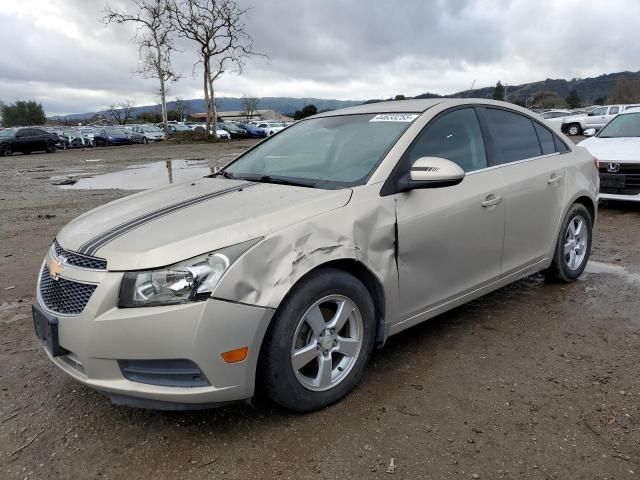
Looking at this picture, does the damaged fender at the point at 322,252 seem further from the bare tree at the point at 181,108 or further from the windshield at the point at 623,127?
the bare tree at the point at 181,108

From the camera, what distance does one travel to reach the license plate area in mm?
2576

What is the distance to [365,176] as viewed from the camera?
10.3 ft

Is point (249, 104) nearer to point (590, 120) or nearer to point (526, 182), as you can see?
point (590, 120)

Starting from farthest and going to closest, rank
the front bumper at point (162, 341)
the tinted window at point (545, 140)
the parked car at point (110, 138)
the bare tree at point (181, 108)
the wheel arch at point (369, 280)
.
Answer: the bare tree at point (181, 108), the parked car at point (110, 138), the tinted window at point (545, 140), the wheel arch at point (369, 280), the front bumper at point (162, 341)

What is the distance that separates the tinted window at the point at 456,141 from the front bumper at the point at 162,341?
1.56 m

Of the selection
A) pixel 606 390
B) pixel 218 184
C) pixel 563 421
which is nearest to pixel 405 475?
pixel 563 421

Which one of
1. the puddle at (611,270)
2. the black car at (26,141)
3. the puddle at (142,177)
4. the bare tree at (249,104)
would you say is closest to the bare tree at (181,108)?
the bare tree at (249,104)

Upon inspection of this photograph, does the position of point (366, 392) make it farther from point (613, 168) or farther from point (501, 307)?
point (613, 168)

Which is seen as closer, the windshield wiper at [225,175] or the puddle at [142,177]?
the windshield wiper at [225,175]

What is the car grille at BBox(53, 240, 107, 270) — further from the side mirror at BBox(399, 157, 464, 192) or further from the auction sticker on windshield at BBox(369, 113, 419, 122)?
the auction sticker on windshield at BBox(369, 113, 419, 122)

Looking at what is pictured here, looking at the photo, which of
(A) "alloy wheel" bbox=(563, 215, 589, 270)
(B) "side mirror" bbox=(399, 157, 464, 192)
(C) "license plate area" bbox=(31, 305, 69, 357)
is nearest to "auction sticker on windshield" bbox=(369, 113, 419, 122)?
(B) "side mirror" bbox=(399, 157, 464, 192)

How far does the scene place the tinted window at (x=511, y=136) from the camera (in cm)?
396

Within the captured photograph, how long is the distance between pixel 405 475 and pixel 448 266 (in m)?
1.42

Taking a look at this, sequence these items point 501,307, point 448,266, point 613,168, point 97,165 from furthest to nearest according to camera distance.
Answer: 1. point 97,165
2. point 613,168
3. point 501,307
4. point 448,266
